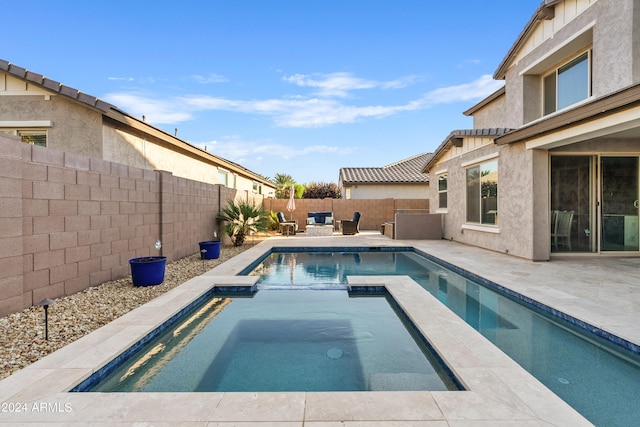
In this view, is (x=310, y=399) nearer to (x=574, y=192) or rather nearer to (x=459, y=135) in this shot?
(x=574, y=192)

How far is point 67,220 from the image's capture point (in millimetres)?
5020

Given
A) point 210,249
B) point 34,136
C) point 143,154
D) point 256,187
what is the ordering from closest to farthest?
point 34,136 → point 210,249 → point 143,154 → point 256,187

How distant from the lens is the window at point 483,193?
32.6ft

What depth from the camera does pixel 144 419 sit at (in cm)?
224

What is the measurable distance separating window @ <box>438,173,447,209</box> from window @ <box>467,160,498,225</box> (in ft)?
7.59

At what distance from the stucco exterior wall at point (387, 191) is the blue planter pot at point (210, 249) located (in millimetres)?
13969

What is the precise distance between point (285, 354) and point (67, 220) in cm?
390

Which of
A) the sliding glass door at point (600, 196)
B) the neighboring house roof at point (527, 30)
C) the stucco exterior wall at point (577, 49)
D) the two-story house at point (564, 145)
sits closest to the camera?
the stucco exterior wall at point (577, 49)

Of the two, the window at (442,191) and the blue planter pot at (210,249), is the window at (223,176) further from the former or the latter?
the window at (442,191)

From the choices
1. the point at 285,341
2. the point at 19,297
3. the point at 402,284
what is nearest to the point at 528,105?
the point at 402,284

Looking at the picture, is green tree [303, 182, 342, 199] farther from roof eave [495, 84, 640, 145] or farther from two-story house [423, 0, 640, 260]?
roof eave [495, 84, 640, 145]

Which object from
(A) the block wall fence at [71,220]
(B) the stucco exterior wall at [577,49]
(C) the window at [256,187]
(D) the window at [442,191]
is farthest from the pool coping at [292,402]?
(C) the window at [256,187]

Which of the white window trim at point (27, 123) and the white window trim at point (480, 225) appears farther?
the white window trim at point (480, 225)

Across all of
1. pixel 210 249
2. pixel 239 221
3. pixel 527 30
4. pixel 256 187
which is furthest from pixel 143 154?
pixel 256 187
